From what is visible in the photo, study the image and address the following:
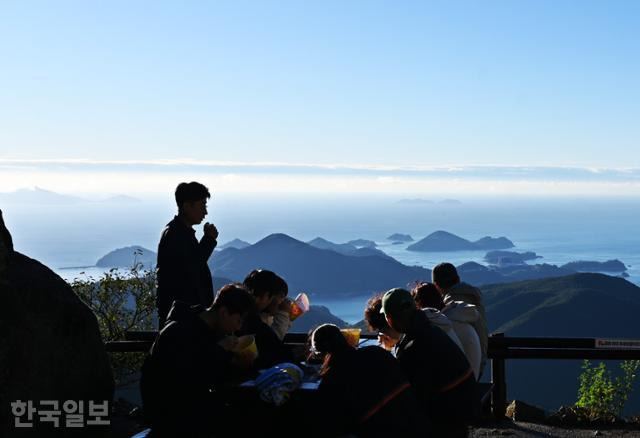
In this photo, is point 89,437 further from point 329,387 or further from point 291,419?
point 329,387

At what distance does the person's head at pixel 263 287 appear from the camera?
5961 millimetres

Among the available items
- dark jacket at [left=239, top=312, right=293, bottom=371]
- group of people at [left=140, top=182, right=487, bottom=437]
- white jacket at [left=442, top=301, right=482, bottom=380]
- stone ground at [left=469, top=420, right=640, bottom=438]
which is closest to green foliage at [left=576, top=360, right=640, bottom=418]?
stone ground at [left=469, top=420, right=640, bottom=438]

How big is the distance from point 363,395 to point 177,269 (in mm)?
3029

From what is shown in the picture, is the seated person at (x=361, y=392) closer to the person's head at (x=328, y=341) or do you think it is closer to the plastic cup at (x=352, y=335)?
the person's head at (x=328, y=341)

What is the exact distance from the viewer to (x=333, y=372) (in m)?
4.07

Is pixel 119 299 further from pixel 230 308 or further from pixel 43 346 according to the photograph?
pixel 230 308

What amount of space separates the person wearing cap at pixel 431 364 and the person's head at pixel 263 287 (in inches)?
60.3

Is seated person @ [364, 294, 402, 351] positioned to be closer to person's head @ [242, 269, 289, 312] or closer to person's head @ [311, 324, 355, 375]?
person's head @ [311, 324, 355, 375]

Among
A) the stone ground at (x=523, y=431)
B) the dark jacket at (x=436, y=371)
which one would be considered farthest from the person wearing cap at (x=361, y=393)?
the stone ground at (x=523, y=431)

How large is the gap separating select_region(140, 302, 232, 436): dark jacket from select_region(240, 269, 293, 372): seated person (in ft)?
2.84

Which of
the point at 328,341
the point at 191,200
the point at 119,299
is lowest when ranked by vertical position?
the point at 119,299

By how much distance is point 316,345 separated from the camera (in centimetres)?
414

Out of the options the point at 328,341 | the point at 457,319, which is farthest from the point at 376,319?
the point at 457,319

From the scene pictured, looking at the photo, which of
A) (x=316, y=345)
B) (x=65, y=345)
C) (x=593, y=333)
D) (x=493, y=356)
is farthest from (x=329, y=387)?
(x=593, y=333)
